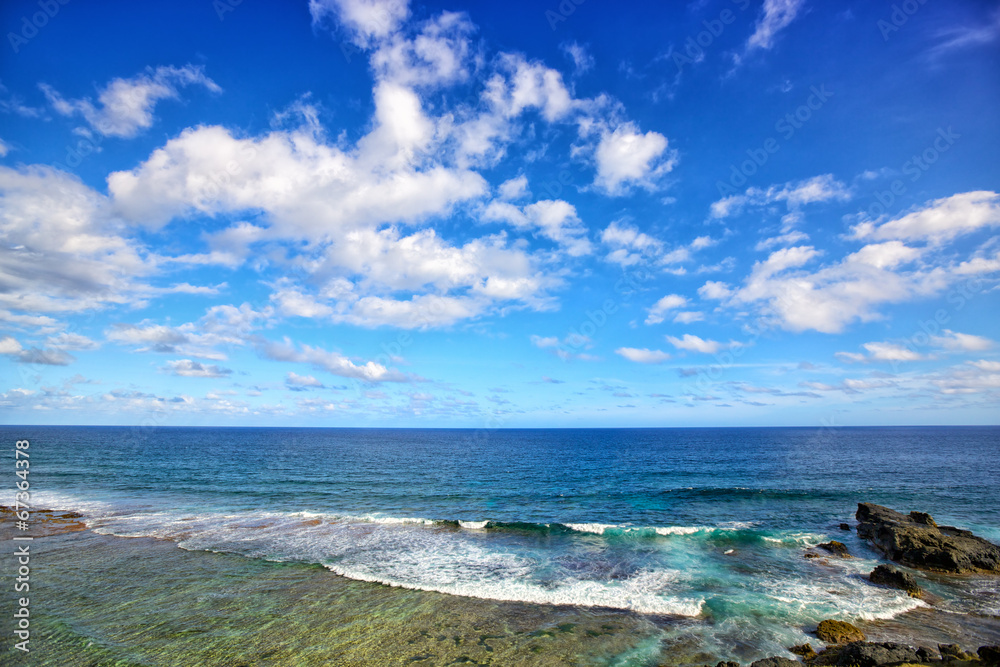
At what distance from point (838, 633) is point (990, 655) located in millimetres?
4965

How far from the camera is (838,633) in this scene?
15500 millimetres

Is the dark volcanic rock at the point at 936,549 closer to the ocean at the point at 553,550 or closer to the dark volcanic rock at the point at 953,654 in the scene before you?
the ocean at the point at 553,550

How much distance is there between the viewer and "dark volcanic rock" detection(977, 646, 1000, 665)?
10942 millimetres

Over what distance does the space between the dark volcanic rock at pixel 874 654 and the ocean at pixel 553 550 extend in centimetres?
227

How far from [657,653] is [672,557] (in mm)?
11684

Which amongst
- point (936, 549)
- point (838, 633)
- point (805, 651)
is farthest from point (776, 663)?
point (936, 549)

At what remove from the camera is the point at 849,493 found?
145 feet

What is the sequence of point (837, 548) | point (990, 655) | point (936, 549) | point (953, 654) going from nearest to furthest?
point (990, 655)
point (953, 654)
point (936, 549)
point (837, 548)

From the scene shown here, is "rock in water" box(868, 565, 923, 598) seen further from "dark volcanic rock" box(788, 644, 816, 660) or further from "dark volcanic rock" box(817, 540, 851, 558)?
"dark volcanic rock" box(788, 644, 816, 660)

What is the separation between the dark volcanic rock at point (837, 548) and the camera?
25.5 meters

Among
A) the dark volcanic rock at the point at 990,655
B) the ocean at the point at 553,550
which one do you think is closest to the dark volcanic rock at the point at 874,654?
the dark volcanic rock at the point at 990,655

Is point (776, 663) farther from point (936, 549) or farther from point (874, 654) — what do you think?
point (936, 549)

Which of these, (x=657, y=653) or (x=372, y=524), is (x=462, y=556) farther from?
(x=657, y=653)

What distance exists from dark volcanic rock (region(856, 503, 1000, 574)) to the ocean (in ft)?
3.53
